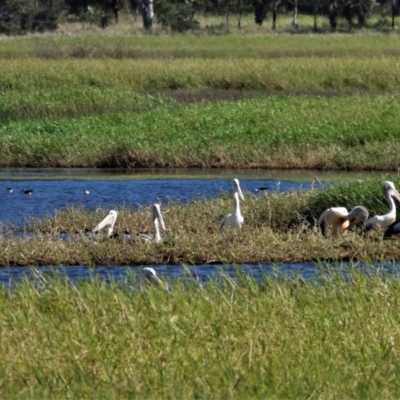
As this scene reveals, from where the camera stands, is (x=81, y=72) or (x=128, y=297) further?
(x=81, y=72)

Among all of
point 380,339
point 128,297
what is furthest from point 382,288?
point 128,297

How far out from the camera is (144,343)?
23.7 feet

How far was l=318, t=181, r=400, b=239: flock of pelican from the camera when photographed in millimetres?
12336

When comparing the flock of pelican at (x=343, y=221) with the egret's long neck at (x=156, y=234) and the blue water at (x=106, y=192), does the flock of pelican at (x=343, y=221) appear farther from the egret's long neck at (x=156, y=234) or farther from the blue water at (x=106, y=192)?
the blue water at (x=106, y=192)

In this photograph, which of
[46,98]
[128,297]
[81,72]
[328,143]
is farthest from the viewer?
[81,72]

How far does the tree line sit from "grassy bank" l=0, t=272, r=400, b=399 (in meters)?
44.7

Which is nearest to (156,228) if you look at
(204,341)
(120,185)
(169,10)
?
(204,341)

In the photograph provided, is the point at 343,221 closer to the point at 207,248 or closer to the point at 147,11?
the point at 207,248

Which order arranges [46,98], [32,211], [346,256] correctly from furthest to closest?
[46,98], [32,211], [346,256]

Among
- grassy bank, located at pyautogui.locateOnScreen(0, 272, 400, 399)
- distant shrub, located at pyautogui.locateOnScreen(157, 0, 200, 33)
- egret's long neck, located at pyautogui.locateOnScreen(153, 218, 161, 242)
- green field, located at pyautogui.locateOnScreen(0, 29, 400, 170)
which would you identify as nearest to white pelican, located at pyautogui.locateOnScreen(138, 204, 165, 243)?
egret's long neck, located at pyautogui.locateOnScreen(153, 218, 161, 242)

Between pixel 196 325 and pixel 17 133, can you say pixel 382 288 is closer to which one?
pixel 196 325

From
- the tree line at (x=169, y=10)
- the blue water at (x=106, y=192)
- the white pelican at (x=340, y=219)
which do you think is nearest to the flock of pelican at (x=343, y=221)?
the white pelican at (x=340, y=219)

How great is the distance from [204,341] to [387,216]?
571 cm

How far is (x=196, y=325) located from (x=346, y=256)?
4709 mm
